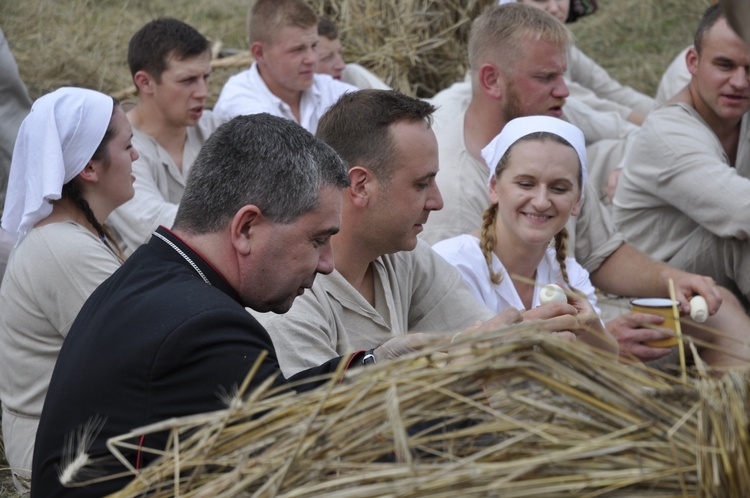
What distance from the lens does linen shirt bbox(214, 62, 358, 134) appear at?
6.15m

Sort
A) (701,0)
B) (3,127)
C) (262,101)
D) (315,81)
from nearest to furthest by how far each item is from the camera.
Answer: (3,127) < (262,101) < (315,81) < (701,0)

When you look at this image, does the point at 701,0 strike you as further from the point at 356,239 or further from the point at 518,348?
the point at 518,348

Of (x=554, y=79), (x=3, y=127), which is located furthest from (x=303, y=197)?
(x=3, y=127)

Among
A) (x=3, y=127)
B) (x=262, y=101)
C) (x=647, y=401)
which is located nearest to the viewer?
(x=647, y=401)

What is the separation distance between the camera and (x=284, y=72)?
6.39m

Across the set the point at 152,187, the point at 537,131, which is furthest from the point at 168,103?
the point at 537,131

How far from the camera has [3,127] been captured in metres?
5.46

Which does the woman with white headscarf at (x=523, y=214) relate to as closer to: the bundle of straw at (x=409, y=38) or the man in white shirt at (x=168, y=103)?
the man in white shirt at (x=168, y=103)

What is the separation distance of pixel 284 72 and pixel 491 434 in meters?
4.95

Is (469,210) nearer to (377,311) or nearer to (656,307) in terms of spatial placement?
(656,307)

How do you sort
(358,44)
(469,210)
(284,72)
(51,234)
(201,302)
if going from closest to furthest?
(201,302) < (51,234) < (469,210) < (284,72) < (358,44)

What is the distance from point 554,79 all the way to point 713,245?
1020 mm

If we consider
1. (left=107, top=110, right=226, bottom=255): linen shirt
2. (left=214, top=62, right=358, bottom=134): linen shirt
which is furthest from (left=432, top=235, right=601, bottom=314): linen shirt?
(left=214, top=62, right=358, bottom=134): linen shirt

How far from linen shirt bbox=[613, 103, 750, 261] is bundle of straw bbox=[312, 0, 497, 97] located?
2869mm
